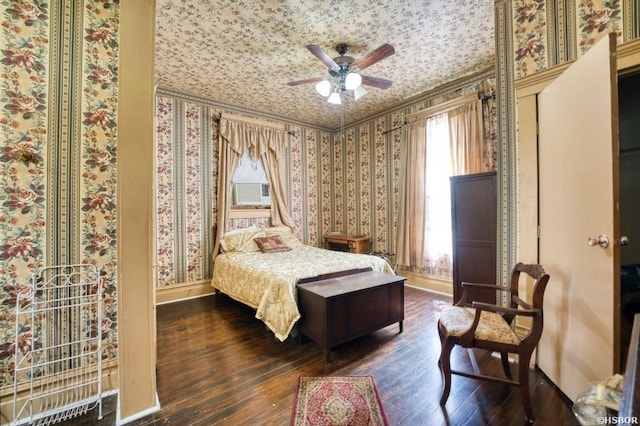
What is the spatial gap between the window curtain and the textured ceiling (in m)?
0.53

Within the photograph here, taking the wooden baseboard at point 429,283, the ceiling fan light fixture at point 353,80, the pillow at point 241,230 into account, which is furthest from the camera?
the pillow at point 241,230

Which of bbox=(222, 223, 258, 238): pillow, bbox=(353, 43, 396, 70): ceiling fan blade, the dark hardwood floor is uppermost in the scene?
bbox=(353, 43, 396, 70): ceiling fan blade

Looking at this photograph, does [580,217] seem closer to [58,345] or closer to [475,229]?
[475,229]

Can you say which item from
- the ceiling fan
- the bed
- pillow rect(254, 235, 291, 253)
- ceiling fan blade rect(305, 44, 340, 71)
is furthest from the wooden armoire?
pillow rect(254, 235, 291, 253)

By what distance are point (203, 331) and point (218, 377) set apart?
900mm

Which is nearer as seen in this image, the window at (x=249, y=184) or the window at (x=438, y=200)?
the window at (x=438, y=200)

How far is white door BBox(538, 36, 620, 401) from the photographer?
131 centimetres

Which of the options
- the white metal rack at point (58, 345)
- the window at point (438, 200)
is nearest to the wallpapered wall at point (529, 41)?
the window at point (438, 200)

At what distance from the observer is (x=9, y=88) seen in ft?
4.85

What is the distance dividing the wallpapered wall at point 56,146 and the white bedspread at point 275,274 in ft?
3.82

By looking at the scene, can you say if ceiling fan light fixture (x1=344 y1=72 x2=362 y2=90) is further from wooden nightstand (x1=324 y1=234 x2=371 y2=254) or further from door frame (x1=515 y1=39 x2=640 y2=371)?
wooden nightstand (x1=324 y1=234 x2=371 y2=254)

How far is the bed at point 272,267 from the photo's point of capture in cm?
241

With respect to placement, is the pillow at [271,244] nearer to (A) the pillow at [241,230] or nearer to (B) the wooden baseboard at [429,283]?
(A) the pillow at [241,230]

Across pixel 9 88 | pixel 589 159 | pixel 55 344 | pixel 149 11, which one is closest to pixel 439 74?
pixel 589 159
